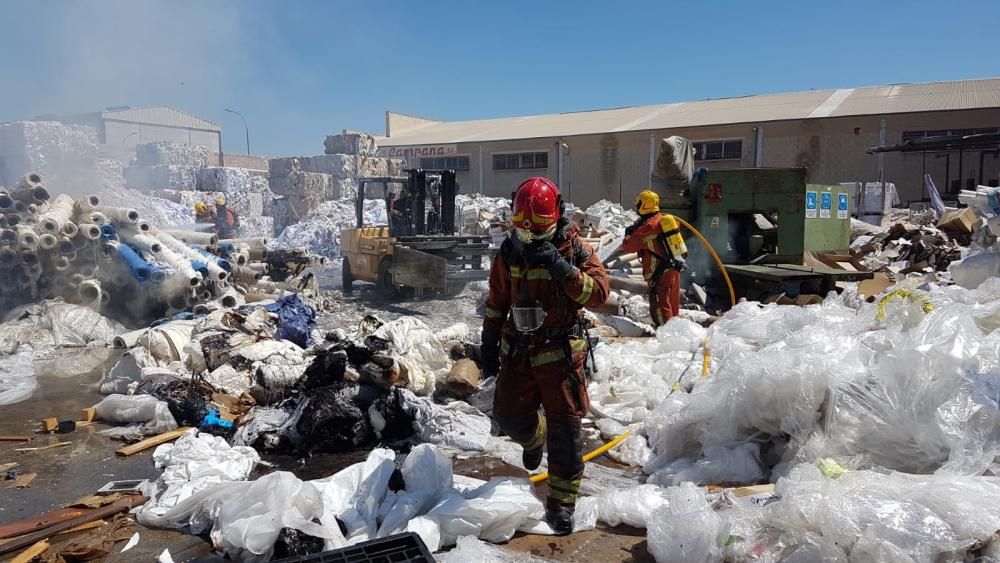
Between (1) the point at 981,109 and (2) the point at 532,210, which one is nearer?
(2) the point at 532,210

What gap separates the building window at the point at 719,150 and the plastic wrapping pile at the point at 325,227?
1082 cm

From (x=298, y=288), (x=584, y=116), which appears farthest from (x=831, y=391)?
(x=584, y=116)

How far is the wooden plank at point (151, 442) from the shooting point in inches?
178

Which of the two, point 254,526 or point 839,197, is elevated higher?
point 839,197

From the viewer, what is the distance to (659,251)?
6.61 meters

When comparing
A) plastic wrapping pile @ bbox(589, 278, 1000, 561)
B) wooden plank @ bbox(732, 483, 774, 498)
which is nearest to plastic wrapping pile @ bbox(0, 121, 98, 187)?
plastic wrapping pile @ bbox(589, 278, 1000, 561)

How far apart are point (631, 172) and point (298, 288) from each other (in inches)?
604

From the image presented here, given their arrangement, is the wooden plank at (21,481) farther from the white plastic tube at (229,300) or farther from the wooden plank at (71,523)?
the white plastic tube at (229,300)

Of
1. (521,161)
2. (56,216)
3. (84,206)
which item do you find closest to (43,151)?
(84,206)

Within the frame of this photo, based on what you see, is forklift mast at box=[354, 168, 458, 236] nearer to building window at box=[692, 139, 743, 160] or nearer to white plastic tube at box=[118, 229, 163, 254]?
white plastic tube at box=[118, 229, 163, 254]

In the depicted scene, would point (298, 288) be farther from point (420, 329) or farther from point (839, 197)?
point (839, 197)

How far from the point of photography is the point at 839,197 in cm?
989

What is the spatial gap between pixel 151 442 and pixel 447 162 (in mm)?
24532

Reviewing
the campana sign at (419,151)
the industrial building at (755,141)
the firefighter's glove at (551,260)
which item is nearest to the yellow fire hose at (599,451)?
the firefighter's glove at (551,260)
